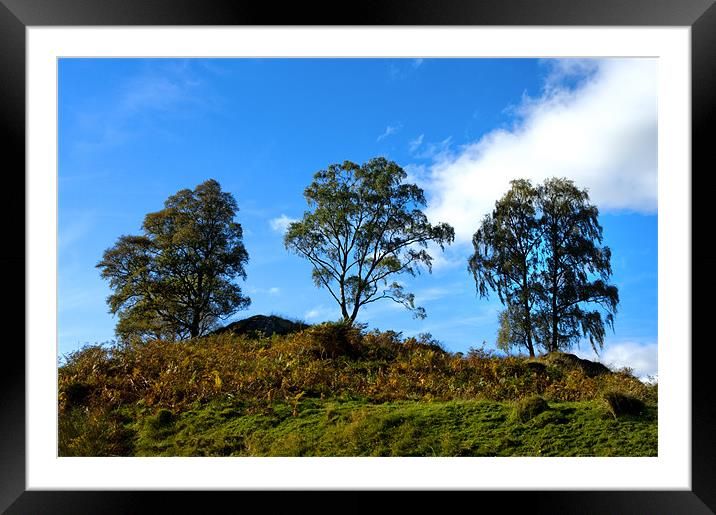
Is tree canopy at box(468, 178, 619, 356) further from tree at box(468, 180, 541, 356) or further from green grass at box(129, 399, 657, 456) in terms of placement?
green grass at box(129, 399, 657, 456)

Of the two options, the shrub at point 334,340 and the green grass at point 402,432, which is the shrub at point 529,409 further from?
the shrub at point 334,340

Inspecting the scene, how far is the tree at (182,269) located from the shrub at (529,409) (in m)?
3.52

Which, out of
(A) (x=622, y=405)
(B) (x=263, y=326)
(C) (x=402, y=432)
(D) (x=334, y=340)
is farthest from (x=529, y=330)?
(B) (x=263, y=326)

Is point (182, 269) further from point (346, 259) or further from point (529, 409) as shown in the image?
point (529, 409)

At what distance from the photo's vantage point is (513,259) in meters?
6.00

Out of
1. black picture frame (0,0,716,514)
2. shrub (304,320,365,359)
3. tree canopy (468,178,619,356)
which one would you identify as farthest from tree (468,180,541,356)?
black picture frame (0,0,716,514)
